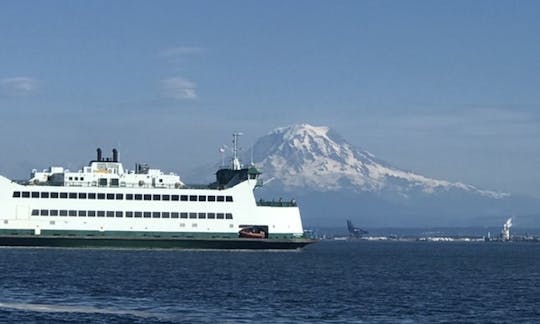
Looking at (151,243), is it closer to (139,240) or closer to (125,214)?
(139,240)

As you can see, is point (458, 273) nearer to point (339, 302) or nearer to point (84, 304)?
point (339, 302)

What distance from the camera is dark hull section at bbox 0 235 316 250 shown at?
295ft

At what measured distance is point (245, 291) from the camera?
53.8 metres

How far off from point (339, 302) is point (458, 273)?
2932 centimetres

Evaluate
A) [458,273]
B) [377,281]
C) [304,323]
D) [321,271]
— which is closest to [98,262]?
[321,271]

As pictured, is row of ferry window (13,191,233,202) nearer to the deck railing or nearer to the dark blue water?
the deck railing

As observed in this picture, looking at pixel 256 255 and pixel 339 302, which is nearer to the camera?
pixel 339 302

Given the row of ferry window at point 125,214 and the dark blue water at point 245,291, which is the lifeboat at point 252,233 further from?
the dark blue water at point 245,291

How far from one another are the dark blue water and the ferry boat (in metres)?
7.96

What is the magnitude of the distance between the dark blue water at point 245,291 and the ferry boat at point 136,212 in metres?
7.96

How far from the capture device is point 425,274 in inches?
2923

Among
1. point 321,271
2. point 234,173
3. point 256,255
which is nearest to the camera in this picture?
point 321,271

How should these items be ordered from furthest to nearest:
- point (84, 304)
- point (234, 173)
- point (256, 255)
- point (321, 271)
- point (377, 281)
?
→ 1. point (234, 173)
2. point (256, 255)
3. point (321, 271)
4. point (377, 281)
5. point (84, 304)

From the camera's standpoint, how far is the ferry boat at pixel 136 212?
296 ft
